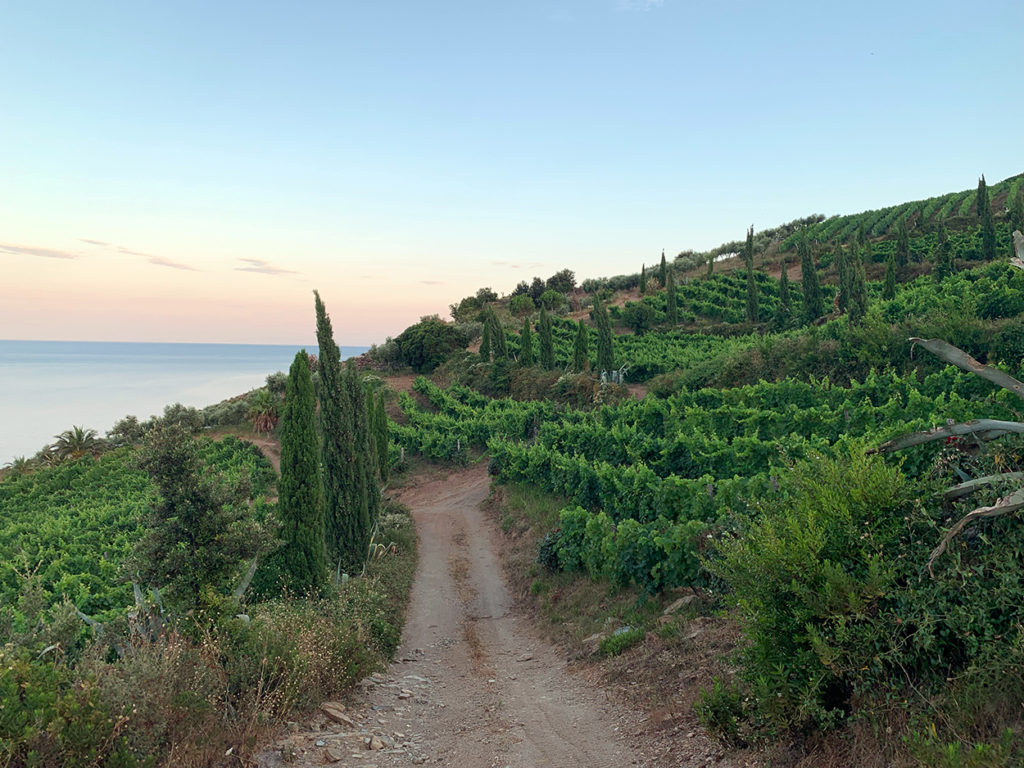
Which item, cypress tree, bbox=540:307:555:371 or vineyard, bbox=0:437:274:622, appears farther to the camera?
cypress tree, bbox=540:307:555:371

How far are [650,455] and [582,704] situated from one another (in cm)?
1218

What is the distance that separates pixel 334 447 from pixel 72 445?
105ft

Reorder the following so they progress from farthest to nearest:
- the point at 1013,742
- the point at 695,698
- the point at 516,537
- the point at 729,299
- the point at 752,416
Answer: the point at 729,299 → the point at 516,537 → the point at 752,416 → the point at 695,698 → the point at 1013,742

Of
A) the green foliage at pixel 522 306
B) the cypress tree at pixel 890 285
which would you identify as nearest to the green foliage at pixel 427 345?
the green foliage at pixel 522 306

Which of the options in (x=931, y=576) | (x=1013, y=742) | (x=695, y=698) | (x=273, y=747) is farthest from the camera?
(x=695, y=698)

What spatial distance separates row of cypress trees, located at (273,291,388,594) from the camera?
1293 cm

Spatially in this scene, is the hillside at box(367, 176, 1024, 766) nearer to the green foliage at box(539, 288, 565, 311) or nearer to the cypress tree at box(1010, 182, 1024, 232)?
the cypress tree at box(1010, 182, 1024, 232)

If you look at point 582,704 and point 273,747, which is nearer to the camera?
point 273,747

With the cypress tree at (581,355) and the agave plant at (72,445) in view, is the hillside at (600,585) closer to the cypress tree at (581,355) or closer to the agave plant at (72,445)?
the agave plant at (72,445)

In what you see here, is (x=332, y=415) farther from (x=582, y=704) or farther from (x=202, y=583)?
(x=582, y=704)

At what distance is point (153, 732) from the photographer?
534cm

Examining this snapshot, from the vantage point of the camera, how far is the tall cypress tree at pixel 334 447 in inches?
646

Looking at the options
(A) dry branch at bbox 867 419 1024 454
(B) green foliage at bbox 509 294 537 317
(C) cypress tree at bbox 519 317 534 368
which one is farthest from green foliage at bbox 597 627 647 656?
(B) green foliage at bbox 509 294 537 317

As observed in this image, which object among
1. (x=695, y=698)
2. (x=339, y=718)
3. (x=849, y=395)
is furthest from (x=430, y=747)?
(x=849, y=395)
